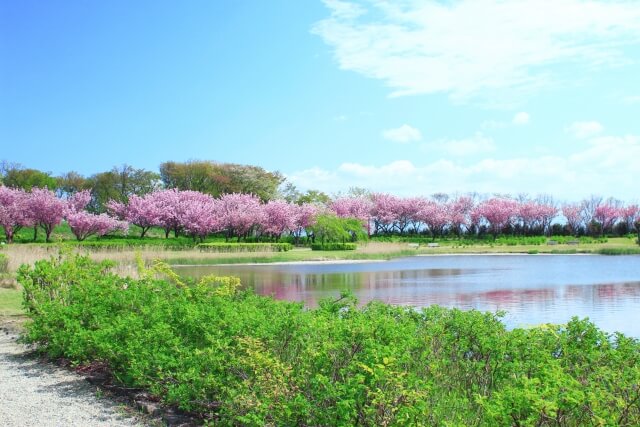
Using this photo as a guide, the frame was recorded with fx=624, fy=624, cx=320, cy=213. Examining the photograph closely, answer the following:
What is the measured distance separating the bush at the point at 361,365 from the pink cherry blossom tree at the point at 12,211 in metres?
36.9

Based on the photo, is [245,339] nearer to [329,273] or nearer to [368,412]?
[368,412]

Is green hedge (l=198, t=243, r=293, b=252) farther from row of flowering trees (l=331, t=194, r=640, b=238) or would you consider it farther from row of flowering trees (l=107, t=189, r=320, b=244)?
row of flowering trees (l=331, t=194, r=640, b=238)

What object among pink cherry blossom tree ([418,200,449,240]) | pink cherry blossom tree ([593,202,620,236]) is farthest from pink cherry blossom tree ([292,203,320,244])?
pink cherry blossom tree ([593,202,620,236])

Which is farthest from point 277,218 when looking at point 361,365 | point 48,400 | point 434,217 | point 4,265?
point 361,365

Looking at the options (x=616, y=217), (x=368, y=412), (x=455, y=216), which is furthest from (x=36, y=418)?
(x=616, y=217)

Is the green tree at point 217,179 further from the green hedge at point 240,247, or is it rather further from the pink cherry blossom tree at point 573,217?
the pink cherry blossom tree at point 573,217

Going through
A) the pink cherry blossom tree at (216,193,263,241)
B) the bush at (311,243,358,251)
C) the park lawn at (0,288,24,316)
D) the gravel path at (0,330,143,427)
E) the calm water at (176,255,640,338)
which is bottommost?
the calm water at (176,255,640,338)

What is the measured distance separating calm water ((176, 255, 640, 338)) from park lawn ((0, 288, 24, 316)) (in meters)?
5.27

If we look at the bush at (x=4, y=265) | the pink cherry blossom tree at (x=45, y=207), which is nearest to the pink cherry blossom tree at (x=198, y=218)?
the pink cherry blossom tree at (x=45, y=207)

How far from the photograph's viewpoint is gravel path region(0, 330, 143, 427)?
5098 mm

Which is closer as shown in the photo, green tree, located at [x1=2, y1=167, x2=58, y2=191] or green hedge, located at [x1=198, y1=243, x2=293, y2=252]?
green hedge, located at [x1=198, y1=243, x2=293, y2=252]

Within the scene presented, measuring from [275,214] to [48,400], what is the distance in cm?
4044

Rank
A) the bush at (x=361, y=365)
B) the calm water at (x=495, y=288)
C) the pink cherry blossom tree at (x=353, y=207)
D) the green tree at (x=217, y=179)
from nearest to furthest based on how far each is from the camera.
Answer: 1. the bush at (x=361, y=365)
2. the calm water at (x=495, y=288)
3. the green tree at (x=217, y=179)
4. the pink cherry blossom tree at (x=353, y=207)

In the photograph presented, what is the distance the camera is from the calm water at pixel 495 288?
1204 cm
